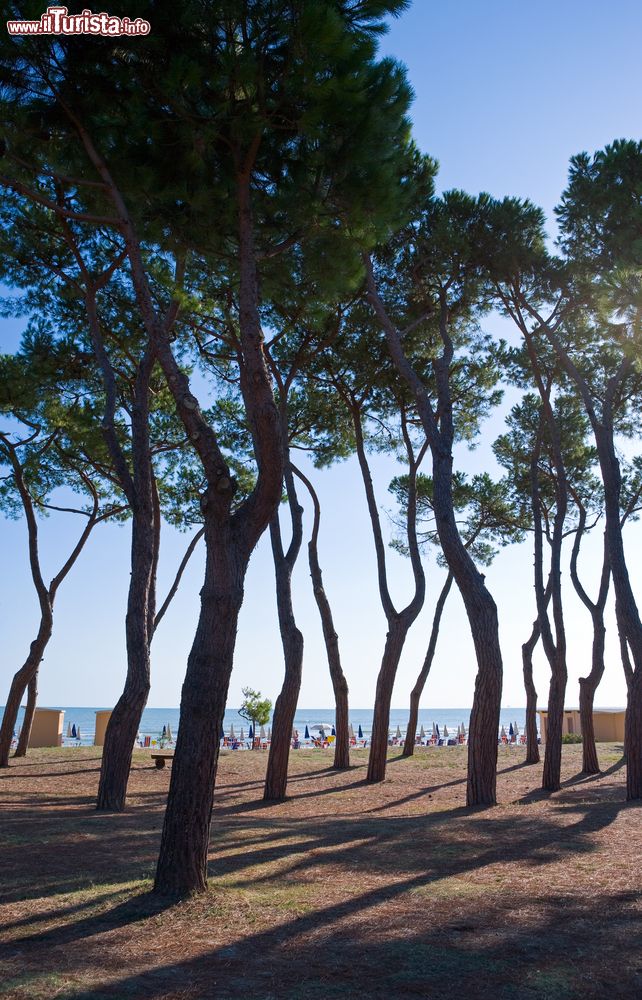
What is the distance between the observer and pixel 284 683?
10.7m

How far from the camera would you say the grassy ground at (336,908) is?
10.6 feet

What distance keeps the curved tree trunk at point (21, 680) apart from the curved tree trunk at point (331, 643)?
512 cm

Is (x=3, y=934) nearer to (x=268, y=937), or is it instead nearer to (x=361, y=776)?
(x=268, y=937)

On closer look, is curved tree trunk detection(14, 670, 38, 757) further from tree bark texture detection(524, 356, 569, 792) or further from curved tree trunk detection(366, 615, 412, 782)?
tree bark texture detection(524, 356, 569, 792)

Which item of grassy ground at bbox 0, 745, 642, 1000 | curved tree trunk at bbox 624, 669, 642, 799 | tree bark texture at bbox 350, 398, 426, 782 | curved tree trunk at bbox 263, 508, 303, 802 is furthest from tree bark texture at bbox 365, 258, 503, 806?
tree bark texture at bbox 350, 398, 426, 782

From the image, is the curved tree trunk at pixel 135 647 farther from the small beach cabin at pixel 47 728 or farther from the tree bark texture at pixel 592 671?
the small beach cabin at pixel 47 728

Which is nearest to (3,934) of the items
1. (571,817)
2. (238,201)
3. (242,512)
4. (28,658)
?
(242,512)

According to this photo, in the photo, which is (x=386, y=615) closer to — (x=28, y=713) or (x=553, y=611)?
(x=553, y=611)

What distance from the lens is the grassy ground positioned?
10.6 ft

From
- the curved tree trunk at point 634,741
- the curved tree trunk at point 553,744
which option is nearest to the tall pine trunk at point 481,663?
the curved tree trunk at point 634,741

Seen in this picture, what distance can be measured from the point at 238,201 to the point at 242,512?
100 inches

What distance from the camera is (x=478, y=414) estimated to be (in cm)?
1434

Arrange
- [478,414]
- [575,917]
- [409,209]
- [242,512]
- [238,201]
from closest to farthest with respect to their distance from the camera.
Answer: [575,917]
[242,512]
[238,201]
[409,209]
[478,414]

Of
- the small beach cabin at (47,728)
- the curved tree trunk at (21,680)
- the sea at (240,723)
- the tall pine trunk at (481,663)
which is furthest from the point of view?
the sea at (240,723)
